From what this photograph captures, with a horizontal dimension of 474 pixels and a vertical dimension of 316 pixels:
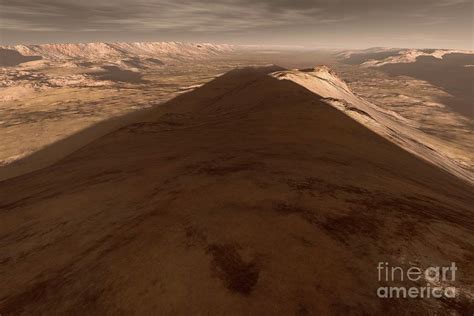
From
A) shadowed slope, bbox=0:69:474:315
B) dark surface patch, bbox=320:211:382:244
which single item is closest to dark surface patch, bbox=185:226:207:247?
shadowed slope, bbox=0:69:474:315

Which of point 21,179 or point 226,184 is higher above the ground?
→ point 226,184

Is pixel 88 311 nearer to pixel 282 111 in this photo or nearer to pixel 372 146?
pixel 372 146

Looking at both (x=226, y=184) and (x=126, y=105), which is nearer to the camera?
(x=226, y=184)

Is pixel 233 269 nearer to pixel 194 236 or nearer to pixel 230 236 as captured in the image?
pixel 230 236

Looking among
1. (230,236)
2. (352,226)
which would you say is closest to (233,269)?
(230,236)

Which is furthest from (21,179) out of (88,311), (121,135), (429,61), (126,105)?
(429,61)

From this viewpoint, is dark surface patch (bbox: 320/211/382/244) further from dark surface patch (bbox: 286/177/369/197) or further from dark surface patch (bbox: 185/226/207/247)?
dark surface patch (bbox: 185/226/207/247)
